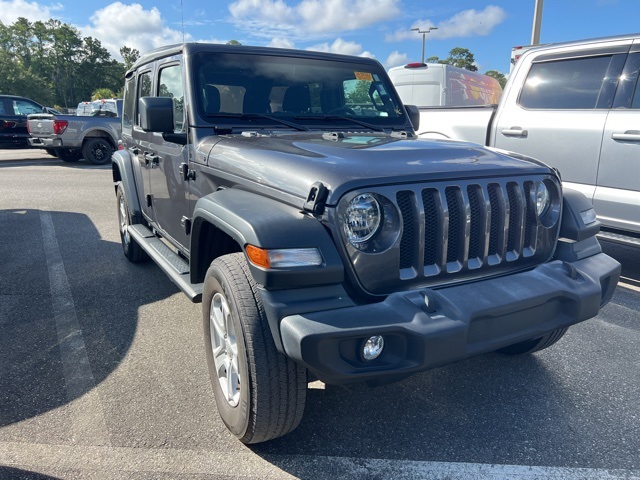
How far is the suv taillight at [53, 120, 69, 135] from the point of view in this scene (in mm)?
13453

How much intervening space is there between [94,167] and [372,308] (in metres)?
14.0

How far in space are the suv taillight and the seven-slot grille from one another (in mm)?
13657

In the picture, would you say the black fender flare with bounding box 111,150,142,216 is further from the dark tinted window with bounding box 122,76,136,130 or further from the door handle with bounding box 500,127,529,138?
the door handle with bounding box 500,127,529,138

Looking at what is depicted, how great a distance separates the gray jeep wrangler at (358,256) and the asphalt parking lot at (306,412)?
261 millimetres

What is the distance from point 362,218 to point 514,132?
3828 millimetres

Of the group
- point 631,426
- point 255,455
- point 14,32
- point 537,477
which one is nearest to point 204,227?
point 255,455

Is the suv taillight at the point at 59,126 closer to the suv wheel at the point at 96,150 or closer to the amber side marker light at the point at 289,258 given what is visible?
the suv wheel at the point at 96,150

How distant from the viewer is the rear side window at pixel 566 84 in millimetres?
4906

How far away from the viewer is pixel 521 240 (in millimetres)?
2592

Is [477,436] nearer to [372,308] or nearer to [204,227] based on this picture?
[372,308]

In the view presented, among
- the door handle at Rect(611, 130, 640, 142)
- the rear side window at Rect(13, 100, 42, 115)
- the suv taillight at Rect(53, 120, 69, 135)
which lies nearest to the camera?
the door handle at Rect(611, 130, 640, 142)

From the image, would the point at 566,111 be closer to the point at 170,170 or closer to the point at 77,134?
the point at 170,170

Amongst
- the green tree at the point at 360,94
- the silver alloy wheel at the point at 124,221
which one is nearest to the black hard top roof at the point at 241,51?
the green tree at the point at 360,94

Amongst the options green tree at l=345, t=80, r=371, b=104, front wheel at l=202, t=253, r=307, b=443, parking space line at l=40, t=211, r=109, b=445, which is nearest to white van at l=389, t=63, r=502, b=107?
green tree at l=345, t=80, r=371, b=104
